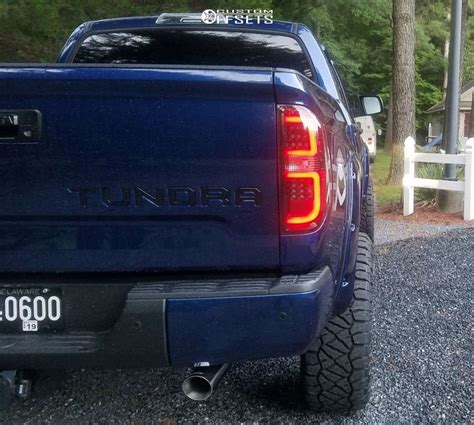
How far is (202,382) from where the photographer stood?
8.49 ft

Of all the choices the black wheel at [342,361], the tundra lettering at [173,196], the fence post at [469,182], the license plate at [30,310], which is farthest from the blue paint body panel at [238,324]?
the fence post at [469,182]

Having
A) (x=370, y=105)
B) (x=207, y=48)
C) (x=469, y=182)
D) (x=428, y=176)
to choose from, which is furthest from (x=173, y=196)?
(x=428, y=176)

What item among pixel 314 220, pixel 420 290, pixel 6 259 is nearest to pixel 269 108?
pixel 314 220

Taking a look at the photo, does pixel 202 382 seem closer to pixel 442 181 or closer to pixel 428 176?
pixel 442 181

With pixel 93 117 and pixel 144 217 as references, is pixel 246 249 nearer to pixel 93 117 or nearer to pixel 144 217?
pixel 144 217

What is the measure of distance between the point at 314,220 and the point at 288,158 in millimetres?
243

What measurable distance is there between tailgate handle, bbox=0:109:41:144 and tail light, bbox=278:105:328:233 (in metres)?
0.83

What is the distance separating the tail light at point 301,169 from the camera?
2.32m

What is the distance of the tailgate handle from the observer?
2293mm

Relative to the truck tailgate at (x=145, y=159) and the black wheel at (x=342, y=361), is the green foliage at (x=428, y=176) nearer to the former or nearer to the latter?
the black wheel at (x=342, y=361)

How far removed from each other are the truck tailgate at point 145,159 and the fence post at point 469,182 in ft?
24.8

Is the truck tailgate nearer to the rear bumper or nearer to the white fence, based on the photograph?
the rear bumper

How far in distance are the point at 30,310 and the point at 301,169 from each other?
1.08 meters

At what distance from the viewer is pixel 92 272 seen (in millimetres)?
2428
